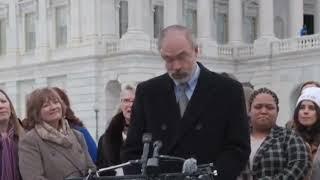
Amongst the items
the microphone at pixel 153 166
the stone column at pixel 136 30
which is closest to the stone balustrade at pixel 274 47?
the stone column at pixel 136 30

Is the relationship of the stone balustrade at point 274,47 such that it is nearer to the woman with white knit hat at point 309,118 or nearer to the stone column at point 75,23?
the stone column at point 75,23

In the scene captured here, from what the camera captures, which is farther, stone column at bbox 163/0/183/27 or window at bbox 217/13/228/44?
window at bbox 217/13/228/44

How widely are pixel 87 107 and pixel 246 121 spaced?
42670mm

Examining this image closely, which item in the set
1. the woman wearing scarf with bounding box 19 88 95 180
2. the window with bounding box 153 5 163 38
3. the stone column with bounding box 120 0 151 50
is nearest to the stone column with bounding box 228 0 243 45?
the window with bounding box 153 5 163 38

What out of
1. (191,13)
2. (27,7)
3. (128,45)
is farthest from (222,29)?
(27,7)

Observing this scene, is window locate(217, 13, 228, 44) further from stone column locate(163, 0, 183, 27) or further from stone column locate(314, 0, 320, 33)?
stone column locate(314, 0, 320, 33)

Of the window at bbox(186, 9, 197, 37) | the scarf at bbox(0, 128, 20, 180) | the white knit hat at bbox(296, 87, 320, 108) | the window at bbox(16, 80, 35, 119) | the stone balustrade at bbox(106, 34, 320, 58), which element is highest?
the window at bbox(186, 9, 197, 37)

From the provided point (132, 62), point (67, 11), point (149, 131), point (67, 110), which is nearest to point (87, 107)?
point (132, 62)

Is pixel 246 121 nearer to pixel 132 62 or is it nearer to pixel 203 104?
pixel 203 104

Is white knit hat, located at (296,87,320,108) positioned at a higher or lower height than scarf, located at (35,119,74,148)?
higher

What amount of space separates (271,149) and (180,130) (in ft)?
5.38

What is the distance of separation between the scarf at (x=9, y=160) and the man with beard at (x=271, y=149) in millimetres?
1912

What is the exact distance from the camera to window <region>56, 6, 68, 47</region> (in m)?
52.5

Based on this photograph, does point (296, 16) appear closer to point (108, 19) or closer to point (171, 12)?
point (171, 12)
